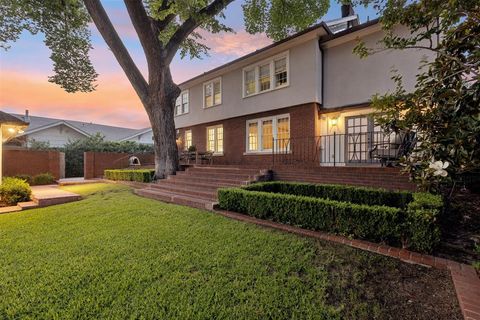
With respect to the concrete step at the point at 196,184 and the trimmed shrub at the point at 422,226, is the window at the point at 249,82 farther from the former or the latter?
the trimmed shrub at the point at 422,226

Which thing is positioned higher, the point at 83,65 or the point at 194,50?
the point at 194,50

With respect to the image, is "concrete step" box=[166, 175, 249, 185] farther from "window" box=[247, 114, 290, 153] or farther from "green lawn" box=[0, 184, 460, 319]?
"window" box=[247, 114, 290, 153]

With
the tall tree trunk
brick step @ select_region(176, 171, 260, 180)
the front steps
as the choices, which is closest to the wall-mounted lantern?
the tall tree trunk

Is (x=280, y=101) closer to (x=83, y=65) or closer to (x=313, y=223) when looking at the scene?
(x=313, y=223)

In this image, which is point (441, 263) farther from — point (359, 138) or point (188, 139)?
point (188, 139)

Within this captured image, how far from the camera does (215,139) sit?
47.5ft

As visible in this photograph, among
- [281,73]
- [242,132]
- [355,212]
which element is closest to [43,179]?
[242,132]

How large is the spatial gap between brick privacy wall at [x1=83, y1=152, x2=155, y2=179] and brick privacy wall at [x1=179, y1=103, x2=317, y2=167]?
584 cm

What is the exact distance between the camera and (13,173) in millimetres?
12797

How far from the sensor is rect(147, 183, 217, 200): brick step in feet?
23.8

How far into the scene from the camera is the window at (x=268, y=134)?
1081 cm

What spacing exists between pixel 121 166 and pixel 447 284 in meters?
18.2

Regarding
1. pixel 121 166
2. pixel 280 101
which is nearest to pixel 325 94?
pixel 280 101

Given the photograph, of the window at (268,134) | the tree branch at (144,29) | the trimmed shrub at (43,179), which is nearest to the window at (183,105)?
the window at (268,134)
